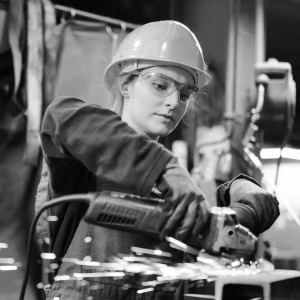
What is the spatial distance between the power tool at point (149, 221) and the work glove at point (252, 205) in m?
0.20

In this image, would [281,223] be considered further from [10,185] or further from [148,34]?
[148,34]

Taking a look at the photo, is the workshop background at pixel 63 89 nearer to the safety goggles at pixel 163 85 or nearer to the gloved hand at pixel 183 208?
the safety goggles at pixel 163 85

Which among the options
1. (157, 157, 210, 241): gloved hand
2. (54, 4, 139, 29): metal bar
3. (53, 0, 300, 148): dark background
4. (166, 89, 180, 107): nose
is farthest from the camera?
(53, 0, 300, 148): dark background

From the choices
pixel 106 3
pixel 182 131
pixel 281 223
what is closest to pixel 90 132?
pixel 182 131

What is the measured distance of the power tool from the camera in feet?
3.44

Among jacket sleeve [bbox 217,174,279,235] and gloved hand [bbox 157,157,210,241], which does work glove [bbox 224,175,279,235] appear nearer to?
jacket sleeve [bbox 217,174,279,235]

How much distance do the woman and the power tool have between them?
22 millimetres

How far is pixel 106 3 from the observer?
3.88 metres

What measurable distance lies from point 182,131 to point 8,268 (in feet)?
3.86

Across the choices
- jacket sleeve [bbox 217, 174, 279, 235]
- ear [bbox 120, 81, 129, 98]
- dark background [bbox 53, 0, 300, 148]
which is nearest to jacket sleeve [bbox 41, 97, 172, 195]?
jacket sleeve [bbox 217, 174, 279, 235]

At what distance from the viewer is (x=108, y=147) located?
1070 millimetres

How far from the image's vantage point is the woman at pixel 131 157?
106 centimetres

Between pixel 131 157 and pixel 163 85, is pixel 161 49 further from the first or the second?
pixel 131 157

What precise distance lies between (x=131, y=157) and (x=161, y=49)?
0.47m
